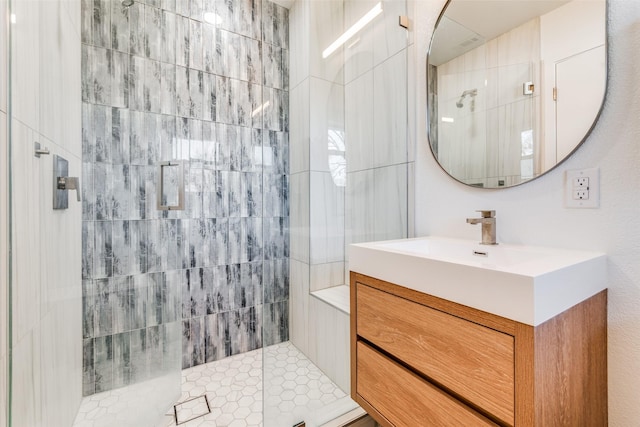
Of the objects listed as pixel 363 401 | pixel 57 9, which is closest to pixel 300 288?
pixel 363 401

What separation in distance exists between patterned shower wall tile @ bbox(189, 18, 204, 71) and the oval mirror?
56.6 inches

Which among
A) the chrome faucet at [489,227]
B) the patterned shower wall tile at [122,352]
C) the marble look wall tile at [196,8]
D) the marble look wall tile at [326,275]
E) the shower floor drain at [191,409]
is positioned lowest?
the shower floor drain at [191,409]

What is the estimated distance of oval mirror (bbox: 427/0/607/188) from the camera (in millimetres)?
898

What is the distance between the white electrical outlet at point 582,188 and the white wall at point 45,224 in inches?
66.0

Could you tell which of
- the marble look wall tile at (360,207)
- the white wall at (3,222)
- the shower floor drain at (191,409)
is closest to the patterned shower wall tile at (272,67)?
the marble look wall tile at (360,207)

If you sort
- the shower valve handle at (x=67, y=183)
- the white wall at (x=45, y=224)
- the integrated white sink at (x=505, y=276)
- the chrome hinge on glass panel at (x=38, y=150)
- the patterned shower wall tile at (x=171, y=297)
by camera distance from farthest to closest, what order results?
the patterned shower wall tile at (x=171, y=297) → the shower valve handle at (x=67, y=183) → the chrome hinge on glass panel at (x=38, y=150) → the white wall at (x=45, y=224) → the integrated white sink at (x=505, y=276)

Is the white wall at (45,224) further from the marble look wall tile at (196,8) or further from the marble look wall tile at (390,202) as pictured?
the marble look wall tile at (390,202)

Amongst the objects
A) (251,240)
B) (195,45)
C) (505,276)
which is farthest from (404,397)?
(195,45)

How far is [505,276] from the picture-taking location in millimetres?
616

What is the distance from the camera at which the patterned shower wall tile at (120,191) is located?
149 centimetres

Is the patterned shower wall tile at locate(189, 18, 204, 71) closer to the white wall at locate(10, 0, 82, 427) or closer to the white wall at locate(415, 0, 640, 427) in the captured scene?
the white wall at locate(10, 0, 82, 427)

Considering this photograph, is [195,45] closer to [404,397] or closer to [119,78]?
[119,78]

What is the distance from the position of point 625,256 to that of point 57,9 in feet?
7.34

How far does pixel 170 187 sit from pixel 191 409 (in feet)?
4.03
